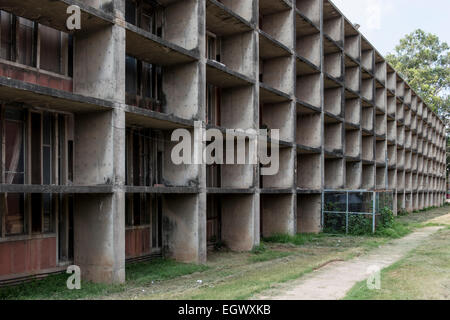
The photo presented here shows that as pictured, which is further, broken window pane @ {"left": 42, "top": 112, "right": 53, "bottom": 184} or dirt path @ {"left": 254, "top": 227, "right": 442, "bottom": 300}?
broken window pane @ {"left": 42, "top": 112, "right": 53, "bottom": 184}

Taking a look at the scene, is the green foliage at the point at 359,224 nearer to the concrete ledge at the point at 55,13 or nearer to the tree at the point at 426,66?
the concrete ledge at the point at 55,13

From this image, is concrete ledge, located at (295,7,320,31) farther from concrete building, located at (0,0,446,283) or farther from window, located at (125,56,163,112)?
window, located at (125,56,163,112)

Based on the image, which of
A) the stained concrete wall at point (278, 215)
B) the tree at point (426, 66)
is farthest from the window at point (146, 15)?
the tree at point (426, 66)

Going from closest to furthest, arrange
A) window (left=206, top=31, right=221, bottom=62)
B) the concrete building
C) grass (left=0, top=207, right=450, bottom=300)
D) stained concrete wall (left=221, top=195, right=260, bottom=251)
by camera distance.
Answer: grass (left=0, top=207, right=450, bottom=300)
the concrete building
stained concrete wall (left=221, top=195, right=260, bottom=251)
window (left=206, top=31, right=221, bottom=62)

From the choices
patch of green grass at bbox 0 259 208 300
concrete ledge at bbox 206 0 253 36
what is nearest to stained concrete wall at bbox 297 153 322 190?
concrete ledge at bbox 206 0 253 36

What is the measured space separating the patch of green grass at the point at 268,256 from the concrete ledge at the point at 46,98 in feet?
20.6

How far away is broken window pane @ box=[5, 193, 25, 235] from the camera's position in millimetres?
8930

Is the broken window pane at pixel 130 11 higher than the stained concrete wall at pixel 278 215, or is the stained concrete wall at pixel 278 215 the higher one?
the broken window pane at pixel 130 11

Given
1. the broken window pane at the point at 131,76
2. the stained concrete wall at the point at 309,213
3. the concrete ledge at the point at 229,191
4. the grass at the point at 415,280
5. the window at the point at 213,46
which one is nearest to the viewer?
the grass at the point at 415,280

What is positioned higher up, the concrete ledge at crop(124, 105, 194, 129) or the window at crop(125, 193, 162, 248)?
the concrete ledge at crop(124, 105, 194, 129)

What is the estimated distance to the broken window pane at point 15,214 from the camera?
893cm

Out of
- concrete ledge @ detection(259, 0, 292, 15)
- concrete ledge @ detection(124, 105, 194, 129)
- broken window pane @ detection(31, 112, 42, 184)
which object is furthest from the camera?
concrete ledge @ detection(259, 0, 292, 15)

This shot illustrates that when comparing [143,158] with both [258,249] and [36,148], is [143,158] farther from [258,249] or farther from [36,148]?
[258,249]

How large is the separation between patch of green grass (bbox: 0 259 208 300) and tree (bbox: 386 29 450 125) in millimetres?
46359
